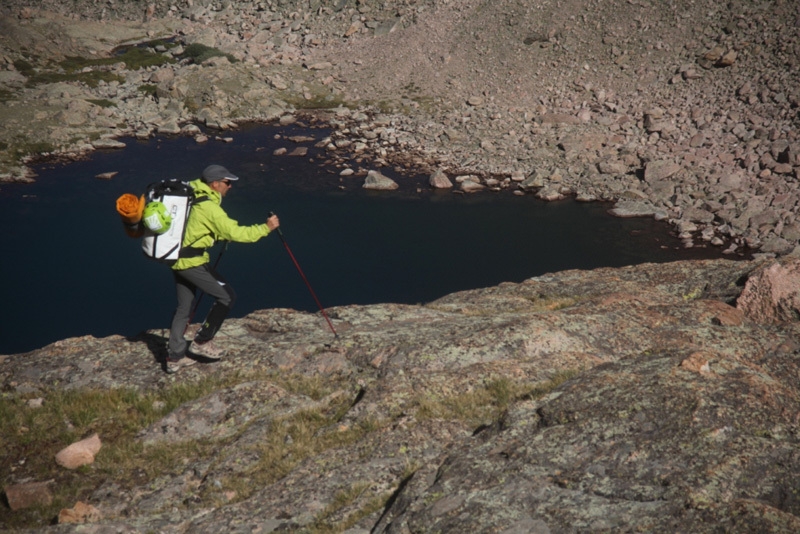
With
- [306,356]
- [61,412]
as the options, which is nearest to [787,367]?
[306,356]

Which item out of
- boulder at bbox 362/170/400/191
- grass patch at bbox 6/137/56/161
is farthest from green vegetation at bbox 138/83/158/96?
boulder at bbox 362/170/400/191

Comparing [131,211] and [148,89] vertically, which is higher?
[131,211]

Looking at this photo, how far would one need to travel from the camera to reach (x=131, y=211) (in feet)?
37.4

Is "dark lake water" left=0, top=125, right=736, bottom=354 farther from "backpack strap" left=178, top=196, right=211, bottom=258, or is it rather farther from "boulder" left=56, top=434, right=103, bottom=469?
"boulder" left=56, top=434, right=103, bottom=469

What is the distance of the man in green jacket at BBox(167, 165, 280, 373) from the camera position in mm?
12195

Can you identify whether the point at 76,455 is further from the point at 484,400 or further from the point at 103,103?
the point at 103,103

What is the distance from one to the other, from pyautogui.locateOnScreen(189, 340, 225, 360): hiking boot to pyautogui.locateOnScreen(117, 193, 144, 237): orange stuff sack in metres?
3.07

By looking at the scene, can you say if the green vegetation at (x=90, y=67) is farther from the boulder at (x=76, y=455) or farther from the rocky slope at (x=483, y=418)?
the boulder at (x=76, y=455)

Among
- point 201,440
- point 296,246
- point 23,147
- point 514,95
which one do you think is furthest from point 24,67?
point 201,440

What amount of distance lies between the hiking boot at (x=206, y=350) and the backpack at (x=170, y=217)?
2.48 meters

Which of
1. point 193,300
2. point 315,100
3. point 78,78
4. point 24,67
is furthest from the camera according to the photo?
point 24,67

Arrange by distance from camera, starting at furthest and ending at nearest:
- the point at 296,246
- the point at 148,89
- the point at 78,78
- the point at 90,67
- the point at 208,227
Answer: the point at 90,67, the point at 78,78, the point at 148,89, the point at 296,246, the point at 208,227

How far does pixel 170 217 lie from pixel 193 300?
213 centimetres

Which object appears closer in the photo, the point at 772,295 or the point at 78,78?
the point at 772,295
